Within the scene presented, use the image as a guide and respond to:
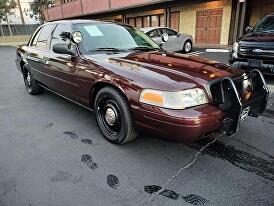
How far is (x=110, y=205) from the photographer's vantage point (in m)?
2.34

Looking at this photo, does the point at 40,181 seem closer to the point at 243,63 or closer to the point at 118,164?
the point at 118,164

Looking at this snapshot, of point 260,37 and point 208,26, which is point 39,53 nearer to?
point 260,37

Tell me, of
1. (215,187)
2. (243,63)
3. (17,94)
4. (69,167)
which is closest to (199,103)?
(215,187)

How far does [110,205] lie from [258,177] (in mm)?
1550

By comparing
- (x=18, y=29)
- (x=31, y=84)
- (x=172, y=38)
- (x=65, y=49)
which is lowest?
(x=31, y=84)

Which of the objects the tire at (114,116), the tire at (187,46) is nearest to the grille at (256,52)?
the tire at (114,116)

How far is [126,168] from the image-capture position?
9.59ft

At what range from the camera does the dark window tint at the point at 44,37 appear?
15.4 ft

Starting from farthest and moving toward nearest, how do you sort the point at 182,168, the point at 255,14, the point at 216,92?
the point at 255,14, the point at 182,168, the point at 216,92

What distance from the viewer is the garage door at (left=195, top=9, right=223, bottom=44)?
14.9m

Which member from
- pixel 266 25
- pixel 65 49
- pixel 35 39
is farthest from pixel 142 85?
pixel 266 25

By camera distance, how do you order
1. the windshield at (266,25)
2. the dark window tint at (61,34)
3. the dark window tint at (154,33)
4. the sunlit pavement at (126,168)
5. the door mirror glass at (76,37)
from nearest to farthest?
the sunlit pavement at (126,168), the door mirror glass at (76,37), the dark window tint at (61,34), the windshield at (266,25), the dark window tint at (154,33)

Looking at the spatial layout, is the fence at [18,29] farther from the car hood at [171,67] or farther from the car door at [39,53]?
the car hood at [171,67]

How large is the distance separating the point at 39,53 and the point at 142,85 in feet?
9.61
